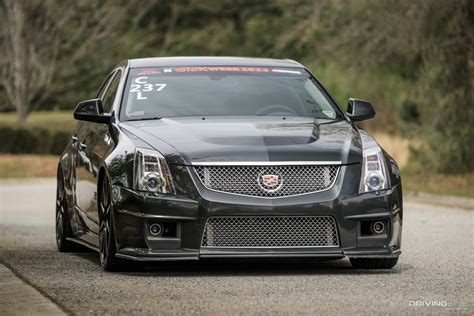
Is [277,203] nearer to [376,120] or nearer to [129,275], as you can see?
[129,275]

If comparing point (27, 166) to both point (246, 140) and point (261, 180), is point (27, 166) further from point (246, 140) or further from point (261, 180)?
point (261, 180)

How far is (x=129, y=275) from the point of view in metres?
10.9

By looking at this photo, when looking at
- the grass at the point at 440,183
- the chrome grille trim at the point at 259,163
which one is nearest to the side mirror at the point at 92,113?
the chrome grille trim at the point at 259,163

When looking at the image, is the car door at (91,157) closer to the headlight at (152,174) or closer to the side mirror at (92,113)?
the side mirror at (92,113)

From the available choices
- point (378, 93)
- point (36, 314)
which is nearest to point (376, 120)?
point (378, 93)

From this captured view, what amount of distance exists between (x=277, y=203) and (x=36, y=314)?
8.27ft

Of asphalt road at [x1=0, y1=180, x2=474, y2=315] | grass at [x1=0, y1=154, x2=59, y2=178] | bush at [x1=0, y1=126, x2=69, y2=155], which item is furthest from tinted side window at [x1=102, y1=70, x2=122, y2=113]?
bush at [x1=0, y1=126, x2=69, y2=155]

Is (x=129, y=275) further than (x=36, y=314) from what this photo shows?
Yes

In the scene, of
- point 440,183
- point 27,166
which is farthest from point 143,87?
point 27,166

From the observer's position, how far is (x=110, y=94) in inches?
502

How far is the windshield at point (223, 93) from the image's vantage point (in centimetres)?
1194

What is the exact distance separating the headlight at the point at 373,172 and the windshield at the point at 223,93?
115 centimetres

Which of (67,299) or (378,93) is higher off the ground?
(67,299)

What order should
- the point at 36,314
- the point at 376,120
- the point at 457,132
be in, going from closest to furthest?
the point at 36,314
the point at 457,132
the point at 376,120
